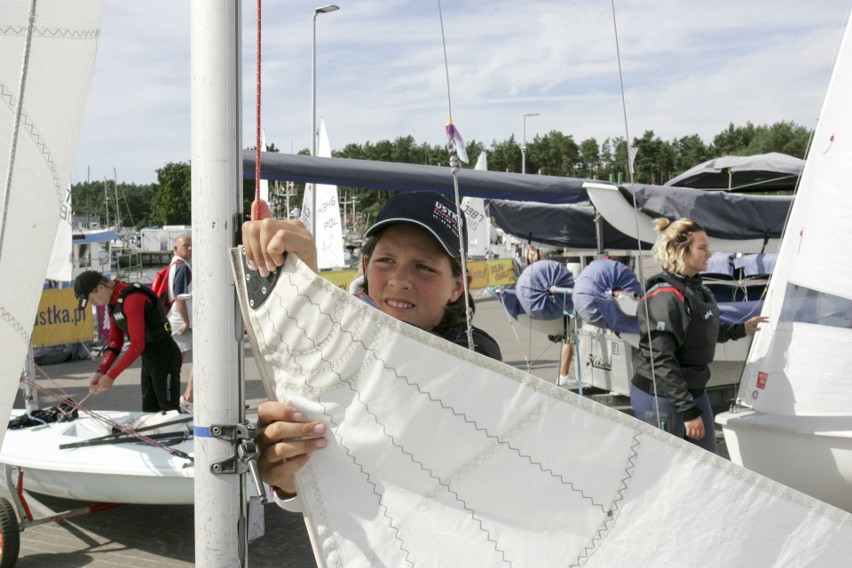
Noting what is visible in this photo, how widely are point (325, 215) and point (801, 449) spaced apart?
43.7 ft

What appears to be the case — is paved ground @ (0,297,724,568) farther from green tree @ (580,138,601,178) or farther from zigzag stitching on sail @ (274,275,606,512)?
zigzag stitching on sail @ (274,275,606,512)

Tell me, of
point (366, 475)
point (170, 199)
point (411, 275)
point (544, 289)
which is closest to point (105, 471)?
point (411, 275)

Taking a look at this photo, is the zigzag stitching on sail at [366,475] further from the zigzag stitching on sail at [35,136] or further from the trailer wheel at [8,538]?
the trailer wheel at [8,538]

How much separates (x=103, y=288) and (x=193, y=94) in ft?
17.2

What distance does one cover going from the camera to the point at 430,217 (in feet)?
5.73

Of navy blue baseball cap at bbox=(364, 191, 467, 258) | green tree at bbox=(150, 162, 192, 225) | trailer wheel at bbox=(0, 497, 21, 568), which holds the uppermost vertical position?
green tree at bbox=(150, 162, 192, 225)

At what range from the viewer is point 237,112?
128cm

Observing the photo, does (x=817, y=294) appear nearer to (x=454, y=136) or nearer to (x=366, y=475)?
(x=454, y=136)

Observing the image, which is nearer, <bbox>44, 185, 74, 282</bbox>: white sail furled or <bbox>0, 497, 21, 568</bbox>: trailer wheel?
<bbox>0, 497, 21, 568</bbox>: trailer wheel

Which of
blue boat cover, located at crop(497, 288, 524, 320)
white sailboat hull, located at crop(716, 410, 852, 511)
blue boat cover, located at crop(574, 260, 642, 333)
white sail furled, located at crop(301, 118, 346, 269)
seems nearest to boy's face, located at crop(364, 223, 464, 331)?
white sailboat hull, located at crop(716, 410, 852, 511)

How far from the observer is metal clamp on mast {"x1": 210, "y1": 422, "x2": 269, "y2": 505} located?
1270 mm

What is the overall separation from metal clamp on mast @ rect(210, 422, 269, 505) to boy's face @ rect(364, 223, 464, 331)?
56 cm

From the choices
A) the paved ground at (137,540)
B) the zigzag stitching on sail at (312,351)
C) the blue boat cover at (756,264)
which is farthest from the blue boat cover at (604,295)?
the zigzag stitching on sail at (312,351)

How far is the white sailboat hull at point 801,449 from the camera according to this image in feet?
13.2
